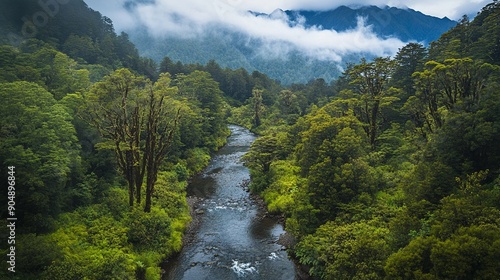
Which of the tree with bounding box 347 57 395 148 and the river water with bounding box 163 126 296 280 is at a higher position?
the tree with bounding box 347 57 395 148

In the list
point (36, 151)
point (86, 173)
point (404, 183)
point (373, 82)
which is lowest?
point (86, 173)

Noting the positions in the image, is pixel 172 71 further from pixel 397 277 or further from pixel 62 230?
pixel 397 277

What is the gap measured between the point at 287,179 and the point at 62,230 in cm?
2208

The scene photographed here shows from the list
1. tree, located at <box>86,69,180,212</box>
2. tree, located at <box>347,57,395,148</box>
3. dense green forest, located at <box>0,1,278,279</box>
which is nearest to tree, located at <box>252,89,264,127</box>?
dense green forest, located at <box>0,1,278,279</box>

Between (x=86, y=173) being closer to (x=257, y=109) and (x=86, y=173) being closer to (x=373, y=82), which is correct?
(x=373, y=82)

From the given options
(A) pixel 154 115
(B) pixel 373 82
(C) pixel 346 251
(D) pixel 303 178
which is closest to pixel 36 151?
(A) pixel 154 115

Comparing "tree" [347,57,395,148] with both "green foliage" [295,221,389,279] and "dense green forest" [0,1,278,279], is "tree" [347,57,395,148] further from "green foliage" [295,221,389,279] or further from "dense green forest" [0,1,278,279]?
"dense green forest" [0,1,278,279]

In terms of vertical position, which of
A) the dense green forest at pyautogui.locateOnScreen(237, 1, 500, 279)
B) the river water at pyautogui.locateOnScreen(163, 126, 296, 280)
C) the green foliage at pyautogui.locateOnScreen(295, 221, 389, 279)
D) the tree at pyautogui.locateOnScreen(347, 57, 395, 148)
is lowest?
the river water at pyautogui.locateOnScreen(163, 126, 296, 280)

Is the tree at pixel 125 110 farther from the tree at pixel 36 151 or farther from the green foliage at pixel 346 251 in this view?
the green foliage at pixel 346 251

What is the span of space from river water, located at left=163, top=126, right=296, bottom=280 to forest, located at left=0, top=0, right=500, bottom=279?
1441 millimetres

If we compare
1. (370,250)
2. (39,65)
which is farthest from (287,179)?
(39,65)

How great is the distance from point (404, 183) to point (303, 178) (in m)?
9.87

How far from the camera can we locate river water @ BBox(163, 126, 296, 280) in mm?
21719

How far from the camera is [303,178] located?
29703mm
